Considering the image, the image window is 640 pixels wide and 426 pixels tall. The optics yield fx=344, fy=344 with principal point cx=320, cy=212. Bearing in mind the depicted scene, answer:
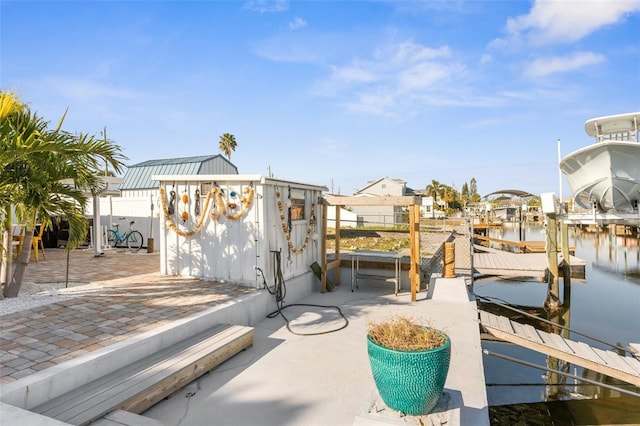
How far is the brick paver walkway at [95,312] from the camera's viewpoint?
3264 mm

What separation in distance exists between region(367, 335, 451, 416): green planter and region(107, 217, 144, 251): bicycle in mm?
11279

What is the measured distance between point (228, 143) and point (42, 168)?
3558cm

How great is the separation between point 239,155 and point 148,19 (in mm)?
33008

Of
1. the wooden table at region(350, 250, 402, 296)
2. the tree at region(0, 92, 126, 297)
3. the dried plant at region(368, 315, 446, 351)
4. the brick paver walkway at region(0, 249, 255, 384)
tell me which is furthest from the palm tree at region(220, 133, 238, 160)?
the dried plant at region(368, 315, 446, 351)

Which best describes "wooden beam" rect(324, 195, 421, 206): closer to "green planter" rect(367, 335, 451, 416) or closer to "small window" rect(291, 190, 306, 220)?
"small window" rect(291, 190, 306, 220)

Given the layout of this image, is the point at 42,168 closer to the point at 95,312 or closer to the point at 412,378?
the point at 95,312

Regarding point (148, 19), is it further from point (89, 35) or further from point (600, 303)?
point (600, 303)

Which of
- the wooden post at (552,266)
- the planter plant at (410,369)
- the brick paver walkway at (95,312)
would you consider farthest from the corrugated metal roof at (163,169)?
the planter plant at (410,369)

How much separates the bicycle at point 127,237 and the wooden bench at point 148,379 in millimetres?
8835

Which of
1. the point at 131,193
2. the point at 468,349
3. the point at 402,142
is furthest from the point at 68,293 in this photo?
the point at 402,142

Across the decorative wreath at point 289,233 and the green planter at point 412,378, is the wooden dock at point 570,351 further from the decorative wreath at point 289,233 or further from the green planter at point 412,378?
the green planter at point 412,378

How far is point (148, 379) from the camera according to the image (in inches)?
125

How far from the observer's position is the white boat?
9094 millimetres

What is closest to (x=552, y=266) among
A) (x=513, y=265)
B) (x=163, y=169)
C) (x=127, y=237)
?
(x=513, y=265)
